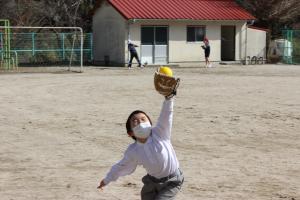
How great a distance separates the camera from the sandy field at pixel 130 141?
7887 mm

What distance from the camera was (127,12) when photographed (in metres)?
37.1

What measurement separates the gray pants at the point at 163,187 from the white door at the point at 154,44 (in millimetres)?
32740

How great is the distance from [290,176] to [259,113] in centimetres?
666

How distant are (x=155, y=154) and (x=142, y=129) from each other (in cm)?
A: 24

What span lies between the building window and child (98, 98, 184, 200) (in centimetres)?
3488

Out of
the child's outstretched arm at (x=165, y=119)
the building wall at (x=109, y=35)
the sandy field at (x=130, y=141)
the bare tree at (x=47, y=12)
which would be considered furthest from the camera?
the bare tree at (x=47, y=12)

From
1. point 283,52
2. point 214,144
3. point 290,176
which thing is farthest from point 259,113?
point 283,52

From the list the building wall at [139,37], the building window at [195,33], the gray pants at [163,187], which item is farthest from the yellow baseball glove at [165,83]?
the building window at [195,33]

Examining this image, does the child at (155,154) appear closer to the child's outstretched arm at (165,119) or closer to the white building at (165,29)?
the child's outstretched arm at (165,119)

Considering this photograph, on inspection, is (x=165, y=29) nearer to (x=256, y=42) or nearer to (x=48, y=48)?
(x=256, y=42)

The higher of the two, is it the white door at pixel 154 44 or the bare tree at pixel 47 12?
the bare tree at pixel 47 12

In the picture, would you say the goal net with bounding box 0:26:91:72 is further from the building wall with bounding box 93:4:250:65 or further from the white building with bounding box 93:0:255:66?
the white building with bounding box 93:0:255:66

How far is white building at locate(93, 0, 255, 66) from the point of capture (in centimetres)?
3762

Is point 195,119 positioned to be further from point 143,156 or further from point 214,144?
point 143,156
